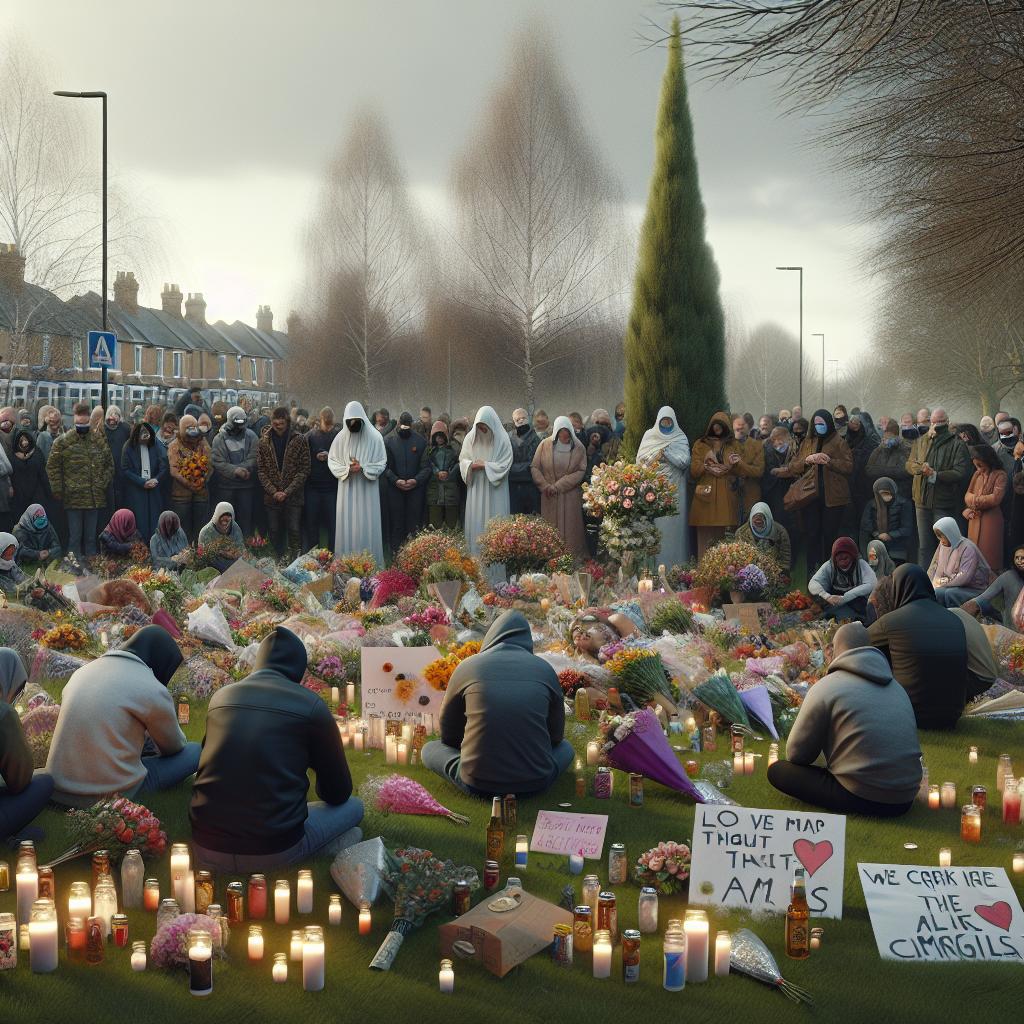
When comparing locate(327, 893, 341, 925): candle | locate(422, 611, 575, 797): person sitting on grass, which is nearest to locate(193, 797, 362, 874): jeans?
locate(327, 893, 341, 925): candle

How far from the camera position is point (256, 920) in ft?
21.1

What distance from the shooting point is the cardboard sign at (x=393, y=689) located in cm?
983

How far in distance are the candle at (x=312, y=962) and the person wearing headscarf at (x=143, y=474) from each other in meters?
12.6

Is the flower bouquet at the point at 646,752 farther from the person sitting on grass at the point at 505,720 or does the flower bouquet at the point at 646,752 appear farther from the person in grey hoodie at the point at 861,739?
the person in grey hoodie at the point at 861,739

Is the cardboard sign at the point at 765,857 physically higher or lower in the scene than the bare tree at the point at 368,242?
lower

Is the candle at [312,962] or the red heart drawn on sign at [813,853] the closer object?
the candle at [312,962]

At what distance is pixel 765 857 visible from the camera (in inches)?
265

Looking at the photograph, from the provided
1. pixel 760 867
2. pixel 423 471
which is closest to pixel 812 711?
pixel 760 867

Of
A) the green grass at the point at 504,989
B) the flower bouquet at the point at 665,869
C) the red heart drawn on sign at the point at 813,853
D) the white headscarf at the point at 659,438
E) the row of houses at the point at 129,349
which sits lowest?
the green grass at the point at 504,989

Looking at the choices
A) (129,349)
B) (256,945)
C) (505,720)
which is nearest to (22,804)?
(256,945)

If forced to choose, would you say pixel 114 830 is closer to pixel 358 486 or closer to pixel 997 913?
pixel 997 913

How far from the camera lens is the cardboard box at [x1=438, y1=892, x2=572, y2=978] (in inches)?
234

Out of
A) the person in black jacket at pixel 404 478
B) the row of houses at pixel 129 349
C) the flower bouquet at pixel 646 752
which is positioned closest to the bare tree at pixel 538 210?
the row of houses at pixel 129 349

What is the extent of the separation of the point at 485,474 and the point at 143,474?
15.1 ft
